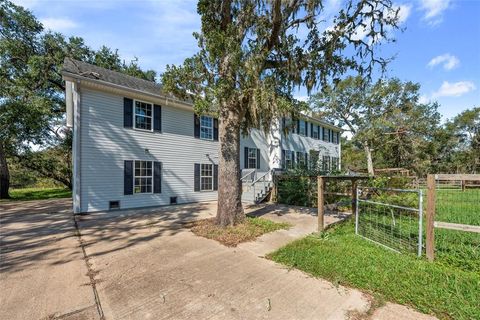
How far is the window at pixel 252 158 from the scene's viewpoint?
49.6 feet

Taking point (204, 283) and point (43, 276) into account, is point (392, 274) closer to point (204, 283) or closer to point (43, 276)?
point (204, 283)

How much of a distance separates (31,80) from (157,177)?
41.9 feet

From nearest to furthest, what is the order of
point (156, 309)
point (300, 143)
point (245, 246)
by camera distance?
point (156, 309)
point (245, 246)
point (300, 143)

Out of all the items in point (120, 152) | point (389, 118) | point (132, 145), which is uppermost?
point (389, 118)

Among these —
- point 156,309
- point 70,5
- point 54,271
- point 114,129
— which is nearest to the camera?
point 156,309

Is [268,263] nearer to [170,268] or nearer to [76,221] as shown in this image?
[170,268]

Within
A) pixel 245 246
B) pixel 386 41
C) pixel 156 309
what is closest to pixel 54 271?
pixel 156 309

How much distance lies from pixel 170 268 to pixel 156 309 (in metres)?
1.20

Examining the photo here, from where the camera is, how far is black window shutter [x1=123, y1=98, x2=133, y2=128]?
10000 mm

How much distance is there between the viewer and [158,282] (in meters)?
3.49

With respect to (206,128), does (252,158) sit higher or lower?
lower

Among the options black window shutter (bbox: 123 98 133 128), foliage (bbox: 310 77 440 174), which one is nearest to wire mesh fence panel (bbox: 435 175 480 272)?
black window shutter (bbox: 123 98 133 128)

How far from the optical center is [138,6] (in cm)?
741

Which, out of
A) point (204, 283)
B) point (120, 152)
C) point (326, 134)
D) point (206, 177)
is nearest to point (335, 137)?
point (326, 134)
